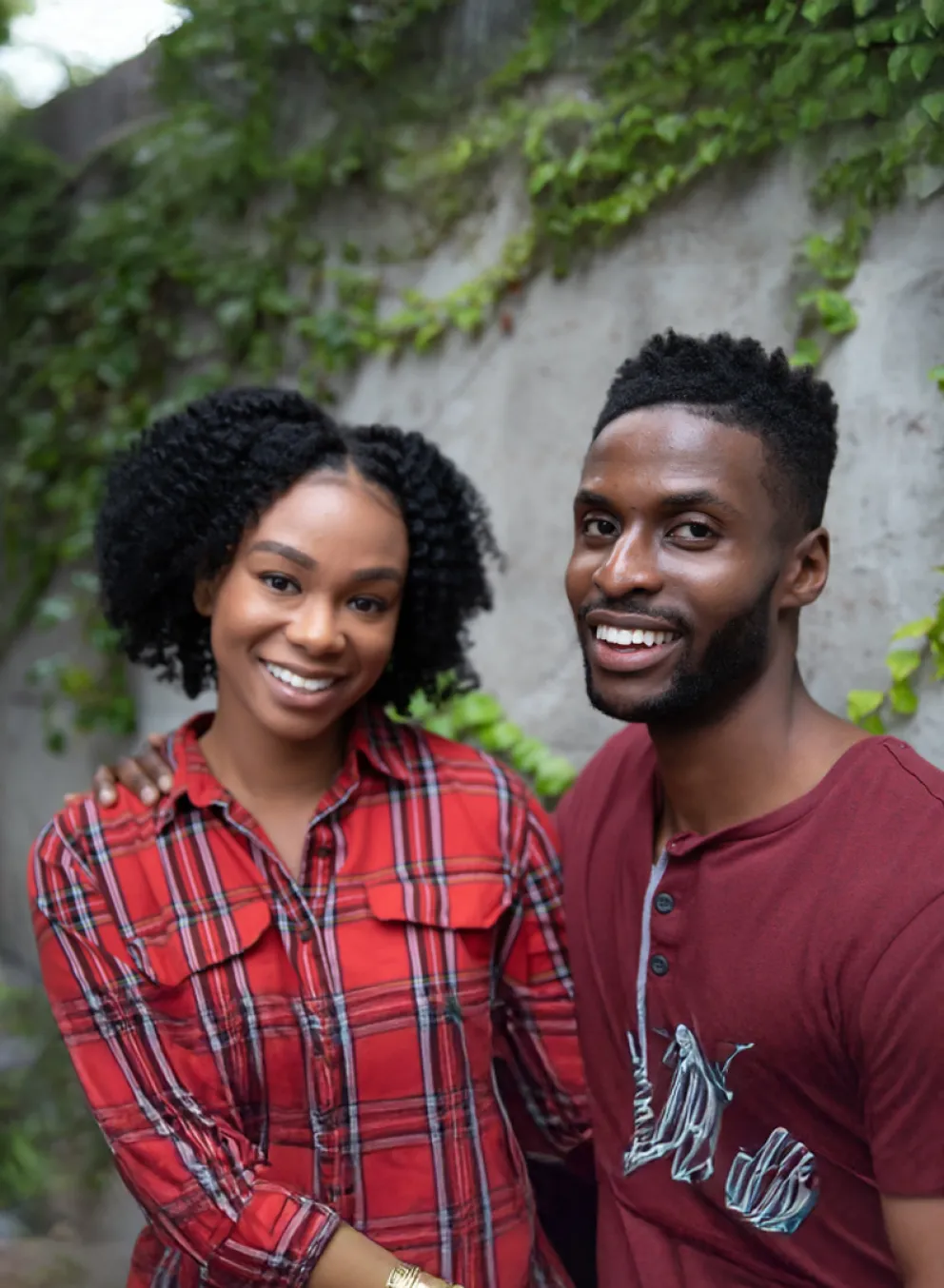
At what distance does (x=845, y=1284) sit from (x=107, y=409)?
120 inches

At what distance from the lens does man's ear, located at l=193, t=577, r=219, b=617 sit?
73.8 inches

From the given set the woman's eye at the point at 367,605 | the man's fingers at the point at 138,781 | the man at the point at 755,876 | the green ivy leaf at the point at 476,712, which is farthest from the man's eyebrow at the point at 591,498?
the green ivy leaf at the point at 476,712

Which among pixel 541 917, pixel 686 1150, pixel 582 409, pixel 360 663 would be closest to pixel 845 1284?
pixel 686 1150

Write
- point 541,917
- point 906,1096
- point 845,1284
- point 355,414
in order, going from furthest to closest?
point 355,414 < point 541,917 < point 845,1284 < point 906,1096

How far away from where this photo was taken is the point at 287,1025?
168 centimetres

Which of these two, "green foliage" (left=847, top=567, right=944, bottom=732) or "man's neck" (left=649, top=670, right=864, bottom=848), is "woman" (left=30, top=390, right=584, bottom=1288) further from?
"green foliage" (left=847, top=567, right=944, bottom=732)

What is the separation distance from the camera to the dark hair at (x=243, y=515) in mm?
1800

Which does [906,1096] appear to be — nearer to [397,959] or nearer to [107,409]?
[397,959]

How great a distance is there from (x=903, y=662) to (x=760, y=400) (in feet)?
1.95

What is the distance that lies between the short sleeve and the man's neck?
258 mm

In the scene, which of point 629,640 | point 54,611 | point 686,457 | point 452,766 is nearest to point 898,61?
point 686,457

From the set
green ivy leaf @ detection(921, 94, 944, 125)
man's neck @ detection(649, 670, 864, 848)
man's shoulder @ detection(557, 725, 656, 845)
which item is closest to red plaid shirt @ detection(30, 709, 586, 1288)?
man's shoulder @ detection(557, 725, 656, 845)

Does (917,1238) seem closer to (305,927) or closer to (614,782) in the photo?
(614,782)

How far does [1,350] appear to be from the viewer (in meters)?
3.82
